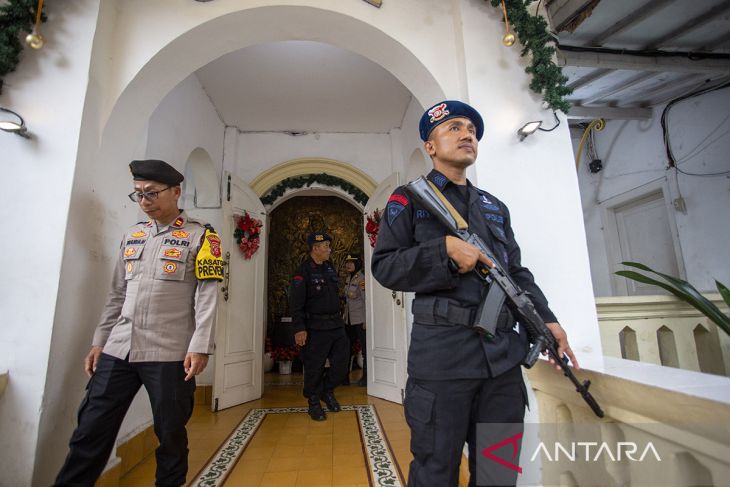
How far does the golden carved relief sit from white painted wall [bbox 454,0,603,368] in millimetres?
4702

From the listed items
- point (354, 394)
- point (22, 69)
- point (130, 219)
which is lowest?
point (354, 394)

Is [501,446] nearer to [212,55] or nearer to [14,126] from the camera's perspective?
[14,126]

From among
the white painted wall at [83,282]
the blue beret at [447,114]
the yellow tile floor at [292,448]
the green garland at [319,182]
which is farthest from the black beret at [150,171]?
the green garland at [319,182]

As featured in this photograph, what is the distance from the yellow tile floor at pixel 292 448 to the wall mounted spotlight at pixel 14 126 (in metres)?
2.09

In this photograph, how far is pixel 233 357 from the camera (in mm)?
3854

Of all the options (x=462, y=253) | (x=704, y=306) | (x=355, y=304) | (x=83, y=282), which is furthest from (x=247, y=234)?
(x=704, y=306)

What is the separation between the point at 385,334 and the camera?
411cm

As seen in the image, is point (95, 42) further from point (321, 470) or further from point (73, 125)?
point (321, 470)

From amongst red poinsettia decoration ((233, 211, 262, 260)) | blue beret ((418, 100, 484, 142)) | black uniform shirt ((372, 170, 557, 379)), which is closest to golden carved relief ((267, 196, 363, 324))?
red poinsettia decoration ((233, 211, 262, 260))

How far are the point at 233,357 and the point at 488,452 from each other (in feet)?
11.2

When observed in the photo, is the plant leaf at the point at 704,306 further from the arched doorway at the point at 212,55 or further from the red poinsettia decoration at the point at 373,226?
the red poinsettia decoration at the point at 373,226

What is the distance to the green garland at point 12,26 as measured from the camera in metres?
1.74

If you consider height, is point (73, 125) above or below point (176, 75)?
below

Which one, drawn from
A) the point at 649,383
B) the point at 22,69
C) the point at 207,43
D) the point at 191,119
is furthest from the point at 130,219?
the point at 649,383
